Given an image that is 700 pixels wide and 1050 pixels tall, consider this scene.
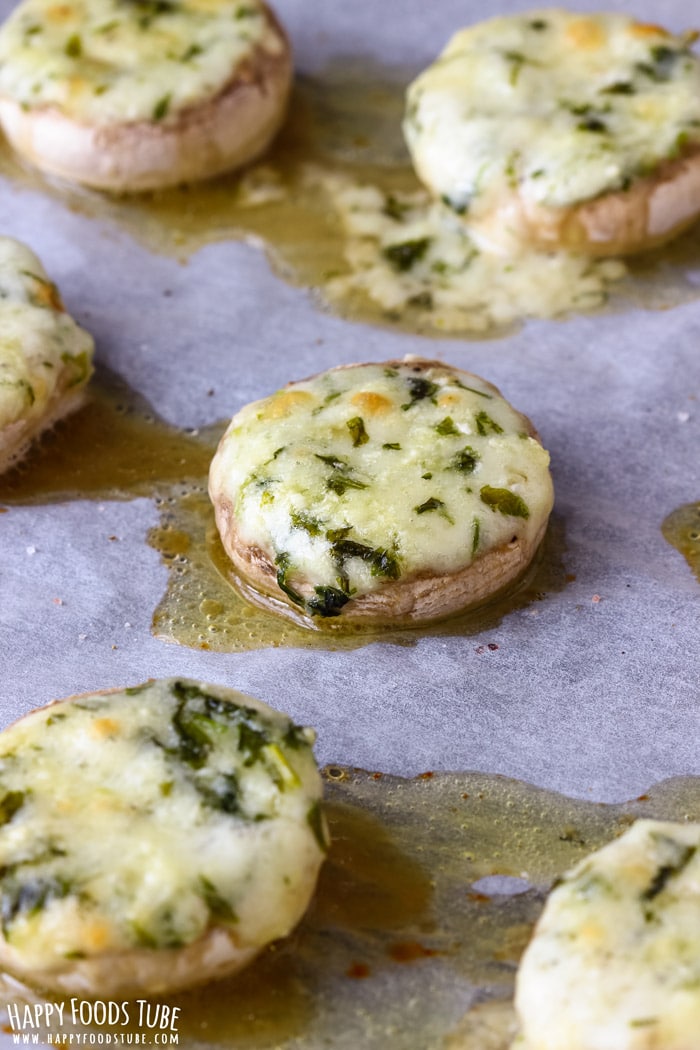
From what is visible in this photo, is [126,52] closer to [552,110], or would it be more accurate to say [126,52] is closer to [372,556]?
[552,110]

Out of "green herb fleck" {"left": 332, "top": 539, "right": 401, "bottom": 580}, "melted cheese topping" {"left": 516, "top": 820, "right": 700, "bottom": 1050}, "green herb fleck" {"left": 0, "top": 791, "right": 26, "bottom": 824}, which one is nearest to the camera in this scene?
"melted cheese topping" {"left": 516, "top": 820, "right": 700, "bottom": 1050}

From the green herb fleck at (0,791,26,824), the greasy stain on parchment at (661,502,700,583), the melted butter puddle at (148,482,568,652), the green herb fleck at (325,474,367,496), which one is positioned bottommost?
the melted butter puddle at (148,482,568,652)

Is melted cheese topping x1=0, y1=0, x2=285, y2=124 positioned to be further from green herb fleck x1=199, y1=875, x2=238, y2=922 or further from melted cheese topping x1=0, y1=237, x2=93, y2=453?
green herb fleck x1=199, y1=875, x2=238, y2=922

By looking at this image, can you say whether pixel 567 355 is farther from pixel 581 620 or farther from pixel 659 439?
pixel 581 620

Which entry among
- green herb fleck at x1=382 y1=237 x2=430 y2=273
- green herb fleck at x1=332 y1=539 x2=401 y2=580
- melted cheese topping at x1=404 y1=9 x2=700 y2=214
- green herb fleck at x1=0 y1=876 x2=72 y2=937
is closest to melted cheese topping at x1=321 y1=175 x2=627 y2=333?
green herb fleck at x1=382 y1=237 x2=430 y2=273

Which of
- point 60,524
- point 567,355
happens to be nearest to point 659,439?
point 567,355

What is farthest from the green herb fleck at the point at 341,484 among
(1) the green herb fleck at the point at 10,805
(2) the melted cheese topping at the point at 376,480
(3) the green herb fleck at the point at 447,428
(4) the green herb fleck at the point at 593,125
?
(4) the green herb fleck at the point at 593,125
